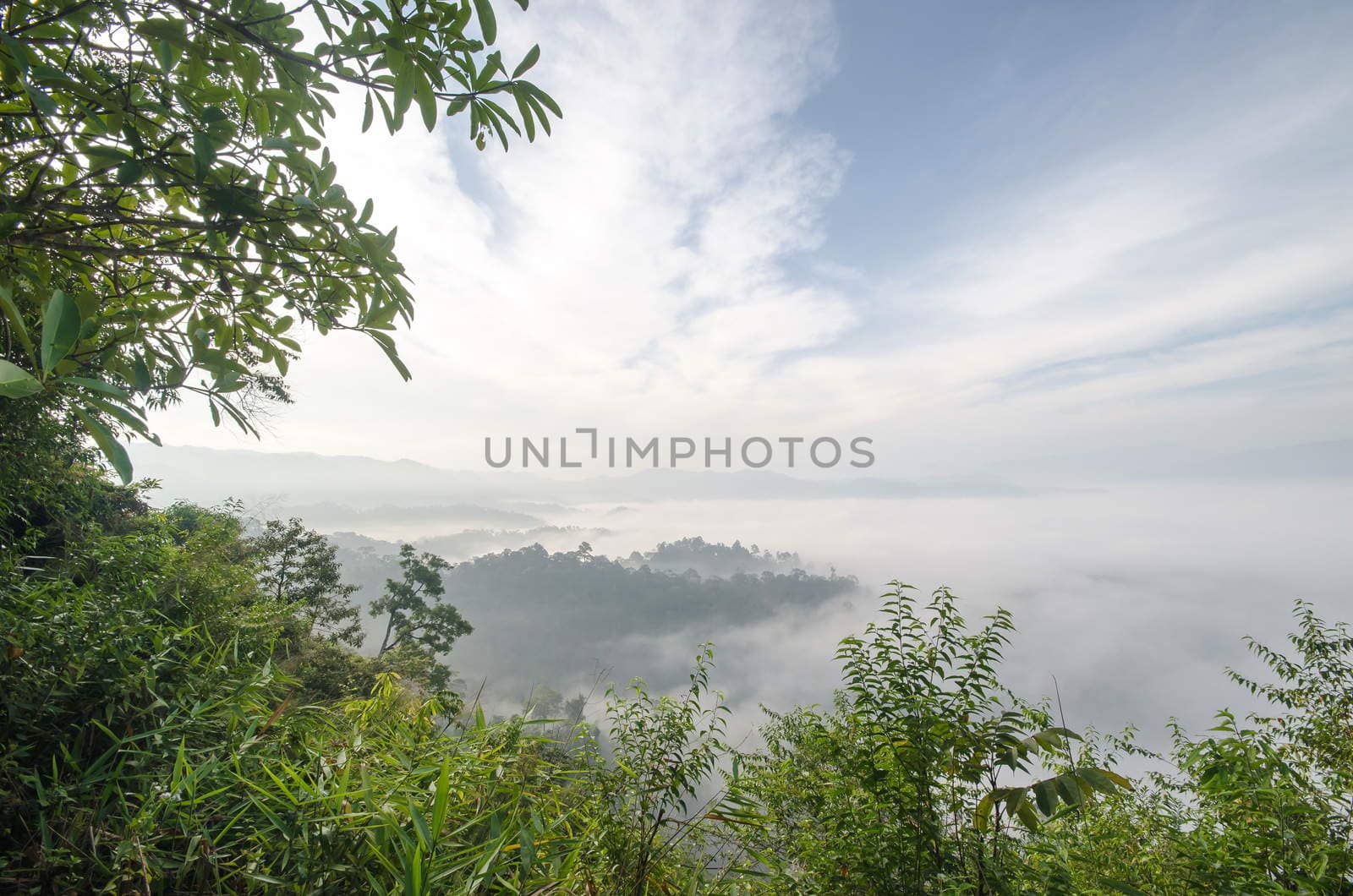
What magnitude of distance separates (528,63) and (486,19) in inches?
5.2

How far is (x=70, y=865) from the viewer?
1.12 m

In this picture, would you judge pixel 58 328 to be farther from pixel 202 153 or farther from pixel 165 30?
pixel 165 30

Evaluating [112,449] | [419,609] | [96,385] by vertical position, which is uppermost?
[96,385]

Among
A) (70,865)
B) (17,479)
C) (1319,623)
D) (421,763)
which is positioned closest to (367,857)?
(421,763)

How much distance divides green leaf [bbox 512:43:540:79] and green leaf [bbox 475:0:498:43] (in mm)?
86

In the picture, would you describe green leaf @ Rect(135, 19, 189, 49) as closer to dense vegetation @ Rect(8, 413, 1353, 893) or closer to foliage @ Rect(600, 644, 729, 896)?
dense vegetation @ Rect(8, 413, 1353, 893)

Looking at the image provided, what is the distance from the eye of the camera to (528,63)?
1408 millimetres

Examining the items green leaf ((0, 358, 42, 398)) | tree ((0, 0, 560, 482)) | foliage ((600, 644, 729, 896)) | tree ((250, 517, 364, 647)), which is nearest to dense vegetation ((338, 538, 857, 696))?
tree ((250, 517, 364, 647))

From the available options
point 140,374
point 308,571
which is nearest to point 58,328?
point 140,374

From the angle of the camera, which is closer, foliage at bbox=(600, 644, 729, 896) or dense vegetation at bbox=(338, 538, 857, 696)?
foliage at bbox=(600, 644, 729, 896)

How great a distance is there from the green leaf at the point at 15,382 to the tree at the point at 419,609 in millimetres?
30934

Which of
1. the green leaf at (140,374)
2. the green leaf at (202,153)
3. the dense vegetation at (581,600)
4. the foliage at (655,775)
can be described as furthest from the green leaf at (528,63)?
the dense vegetation at (581,600)

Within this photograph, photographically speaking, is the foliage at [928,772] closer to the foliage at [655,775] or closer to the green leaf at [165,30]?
the foliage at [655,775]

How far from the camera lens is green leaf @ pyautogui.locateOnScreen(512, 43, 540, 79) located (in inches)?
54.7
